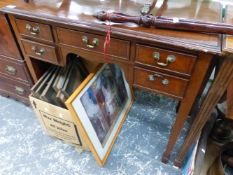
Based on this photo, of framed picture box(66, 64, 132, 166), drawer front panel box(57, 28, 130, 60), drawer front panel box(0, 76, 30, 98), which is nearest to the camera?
drawer front panel box(57, 28, 130, 60)

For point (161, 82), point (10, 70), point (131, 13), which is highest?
point (131, 13)

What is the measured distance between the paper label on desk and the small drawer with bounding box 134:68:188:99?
51 centimetres

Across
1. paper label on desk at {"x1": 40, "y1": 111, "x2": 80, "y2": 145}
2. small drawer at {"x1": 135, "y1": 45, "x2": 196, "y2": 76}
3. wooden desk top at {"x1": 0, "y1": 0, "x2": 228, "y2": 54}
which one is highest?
wooden desk top at {"x1": 0, "y1": 0, "x2": 228, "y2": 54}

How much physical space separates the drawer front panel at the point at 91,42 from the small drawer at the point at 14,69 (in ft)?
1.52

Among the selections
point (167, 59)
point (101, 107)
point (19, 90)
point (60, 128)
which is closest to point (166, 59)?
point (167, 59)

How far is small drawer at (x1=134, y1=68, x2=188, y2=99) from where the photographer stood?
81cm

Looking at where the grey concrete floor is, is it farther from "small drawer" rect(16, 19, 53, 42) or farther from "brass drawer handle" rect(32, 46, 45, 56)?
"small drawer" rect(16, 19, 53, 42)

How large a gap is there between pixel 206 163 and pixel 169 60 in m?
0.74

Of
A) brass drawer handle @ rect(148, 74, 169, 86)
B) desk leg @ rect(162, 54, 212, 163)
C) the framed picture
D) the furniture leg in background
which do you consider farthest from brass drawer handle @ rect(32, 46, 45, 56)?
the furniture leg in background

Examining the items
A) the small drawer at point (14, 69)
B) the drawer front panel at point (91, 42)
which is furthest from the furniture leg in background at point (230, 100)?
the small drawer at point (14, 69)

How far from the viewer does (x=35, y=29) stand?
943 millimetres

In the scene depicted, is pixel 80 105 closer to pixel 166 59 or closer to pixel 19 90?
pixel 166 59

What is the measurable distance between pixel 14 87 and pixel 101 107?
2.28 feet

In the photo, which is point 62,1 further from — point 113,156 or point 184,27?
point 113,156
